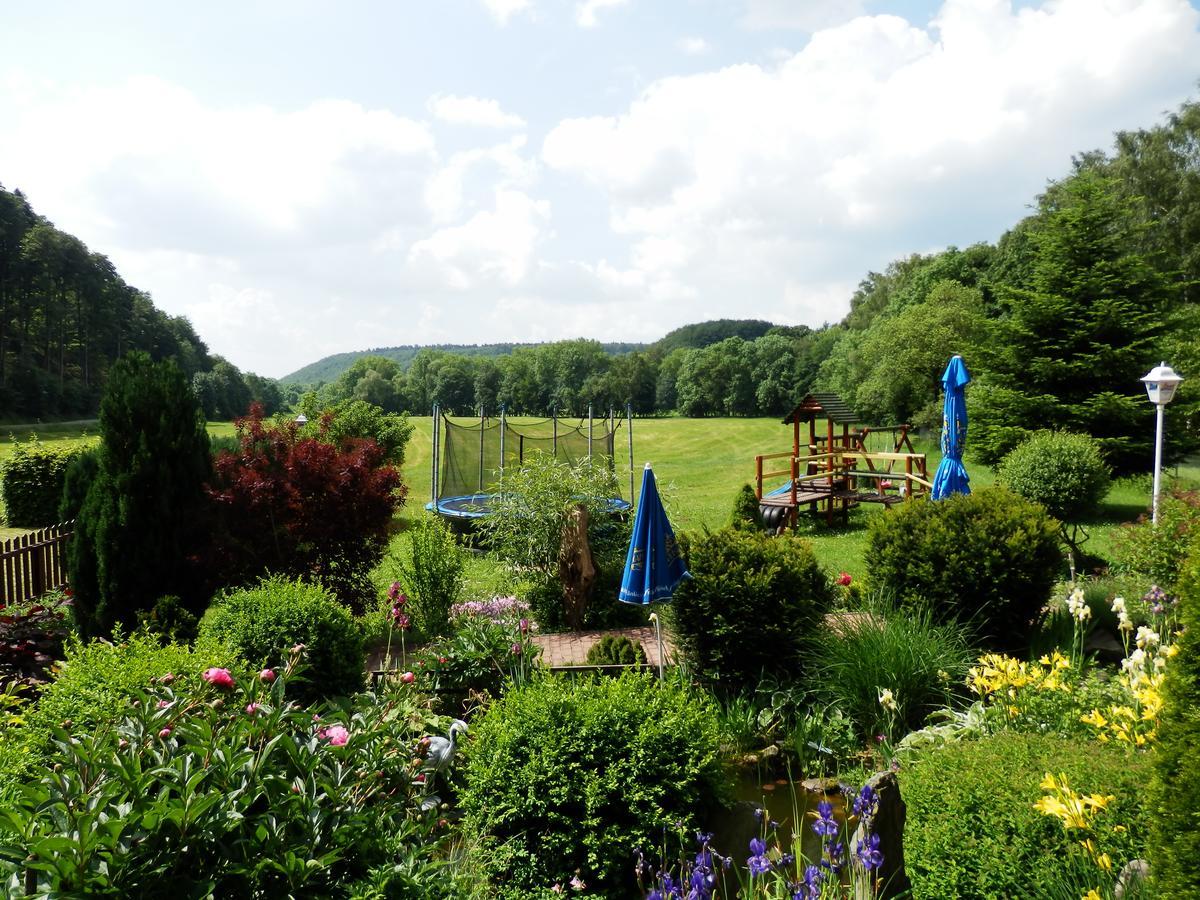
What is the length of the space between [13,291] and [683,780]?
52.1m

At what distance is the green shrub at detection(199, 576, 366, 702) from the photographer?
17.0 feet

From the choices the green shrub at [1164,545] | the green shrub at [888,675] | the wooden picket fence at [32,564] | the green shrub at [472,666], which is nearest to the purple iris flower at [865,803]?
the green shrub at [888,675]

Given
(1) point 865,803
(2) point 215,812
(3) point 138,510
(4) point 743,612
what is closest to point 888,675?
(4) point 743,612

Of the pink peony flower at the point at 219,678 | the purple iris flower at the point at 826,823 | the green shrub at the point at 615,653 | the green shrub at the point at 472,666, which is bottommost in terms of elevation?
the green shrub at the point at 615,653

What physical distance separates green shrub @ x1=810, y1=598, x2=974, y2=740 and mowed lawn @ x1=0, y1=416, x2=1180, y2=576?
5.28 ft

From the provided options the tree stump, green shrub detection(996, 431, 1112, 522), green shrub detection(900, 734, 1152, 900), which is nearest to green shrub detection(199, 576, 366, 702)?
the tree stump

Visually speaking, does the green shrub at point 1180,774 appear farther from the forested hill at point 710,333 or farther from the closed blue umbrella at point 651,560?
the forested hill at point 710,333

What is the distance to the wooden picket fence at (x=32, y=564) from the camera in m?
8.50

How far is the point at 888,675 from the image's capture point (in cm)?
493

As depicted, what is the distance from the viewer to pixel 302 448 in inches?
294

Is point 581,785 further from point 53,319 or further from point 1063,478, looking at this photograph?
point 53,319

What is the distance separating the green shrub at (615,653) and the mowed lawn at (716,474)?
2175 millimetres

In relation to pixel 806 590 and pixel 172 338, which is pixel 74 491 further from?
pixel 172 338

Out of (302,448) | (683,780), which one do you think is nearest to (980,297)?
(302,448)
